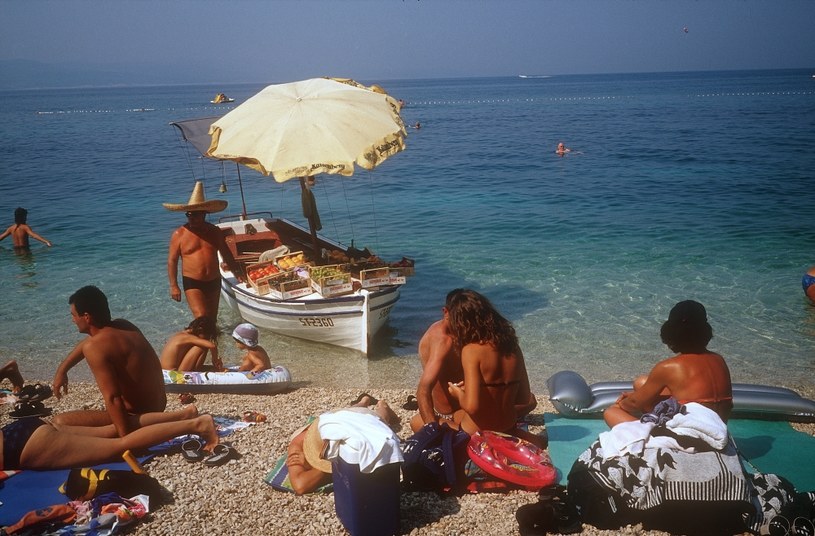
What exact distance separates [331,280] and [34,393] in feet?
12.9

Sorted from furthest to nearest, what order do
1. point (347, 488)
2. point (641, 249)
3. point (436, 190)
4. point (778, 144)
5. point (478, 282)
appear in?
point (778, 144) → point (436, 190) → point (641, 249) → point (478, 282) → point (347, 488)

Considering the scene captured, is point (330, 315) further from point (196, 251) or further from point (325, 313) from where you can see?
point (196, 251)

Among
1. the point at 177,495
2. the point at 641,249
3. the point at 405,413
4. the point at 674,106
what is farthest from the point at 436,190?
the point at 674,106

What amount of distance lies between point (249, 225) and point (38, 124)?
201 ft

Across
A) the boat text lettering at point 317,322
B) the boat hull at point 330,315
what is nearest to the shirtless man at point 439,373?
the boat hull at point 330,315

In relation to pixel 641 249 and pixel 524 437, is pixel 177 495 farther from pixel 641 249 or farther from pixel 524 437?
pixel 641 249

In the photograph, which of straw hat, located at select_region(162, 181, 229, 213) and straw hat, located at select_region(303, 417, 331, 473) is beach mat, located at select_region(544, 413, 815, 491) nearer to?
straw hat, located at select_region(303, 417, 331, 473)

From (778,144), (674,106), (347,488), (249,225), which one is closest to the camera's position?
(347,488)

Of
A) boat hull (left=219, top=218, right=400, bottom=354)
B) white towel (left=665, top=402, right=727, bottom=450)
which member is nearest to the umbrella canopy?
boat hull (left=219, top=218, right=400, bottom=354)

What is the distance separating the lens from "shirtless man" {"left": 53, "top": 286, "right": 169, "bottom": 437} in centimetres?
516

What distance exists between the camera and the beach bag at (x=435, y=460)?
15.9 feet

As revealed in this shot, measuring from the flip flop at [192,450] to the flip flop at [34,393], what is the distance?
266cm

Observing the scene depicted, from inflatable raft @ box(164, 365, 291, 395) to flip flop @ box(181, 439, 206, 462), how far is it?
5.84ft

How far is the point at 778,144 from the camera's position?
113 feet
